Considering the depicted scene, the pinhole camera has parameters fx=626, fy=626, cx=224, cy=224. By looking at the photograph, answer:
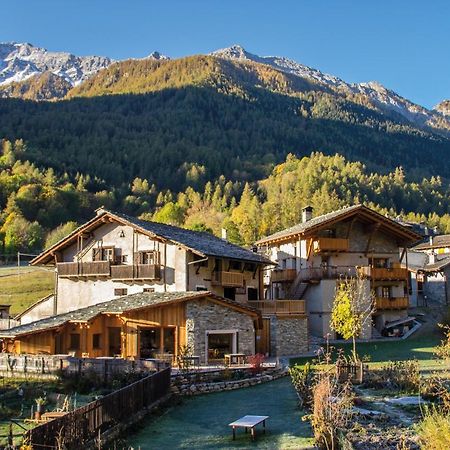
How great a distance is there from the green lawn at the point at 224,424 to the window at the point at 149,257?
46.9ft

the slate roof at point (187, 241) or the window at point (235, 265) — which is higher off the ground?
the slate roof at point (187, 241)

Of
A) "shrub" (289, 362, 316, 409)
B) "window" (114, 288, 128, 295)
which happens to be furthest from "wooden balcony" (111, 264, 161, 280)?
"shrub" (289, 362, 316, 409)

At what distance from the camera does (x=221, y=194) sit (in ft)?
456

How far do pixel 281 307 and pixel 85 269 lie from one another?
510 inches

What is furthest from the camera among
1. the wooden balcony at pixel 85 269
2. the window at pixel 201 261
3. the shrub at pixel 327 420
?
the wooden balcony at pixel 85 269

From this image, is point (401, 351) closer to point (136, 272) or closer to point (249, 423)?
point (136, 272)

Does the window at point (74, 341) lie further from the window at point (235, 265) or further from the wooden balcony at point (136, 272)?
the window at point (235, 265)

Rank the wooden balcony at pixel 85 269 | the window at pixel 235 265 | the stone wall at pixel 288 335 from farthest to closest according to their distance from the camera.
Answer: the window at pixel 235 265
the wooden balcony at pixel 85 269
the stone wall at pixel 288 335

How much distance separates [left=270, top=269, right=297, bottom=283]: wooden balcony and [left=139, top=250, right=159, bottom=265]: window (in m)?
13.6

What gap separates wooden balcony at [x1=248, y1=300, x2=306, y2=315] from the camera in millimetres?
37844

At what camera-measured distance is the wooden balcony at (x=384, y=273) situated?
46350 millimetres

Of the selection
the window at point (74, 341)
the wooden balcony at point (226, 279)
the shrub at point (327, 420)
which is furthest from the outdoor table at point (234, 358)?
the shrub at point (327, 420)

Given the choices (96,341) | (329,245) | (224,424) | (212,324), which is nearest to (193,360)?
(212,324)

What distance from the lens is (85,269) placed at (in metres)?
40.6
